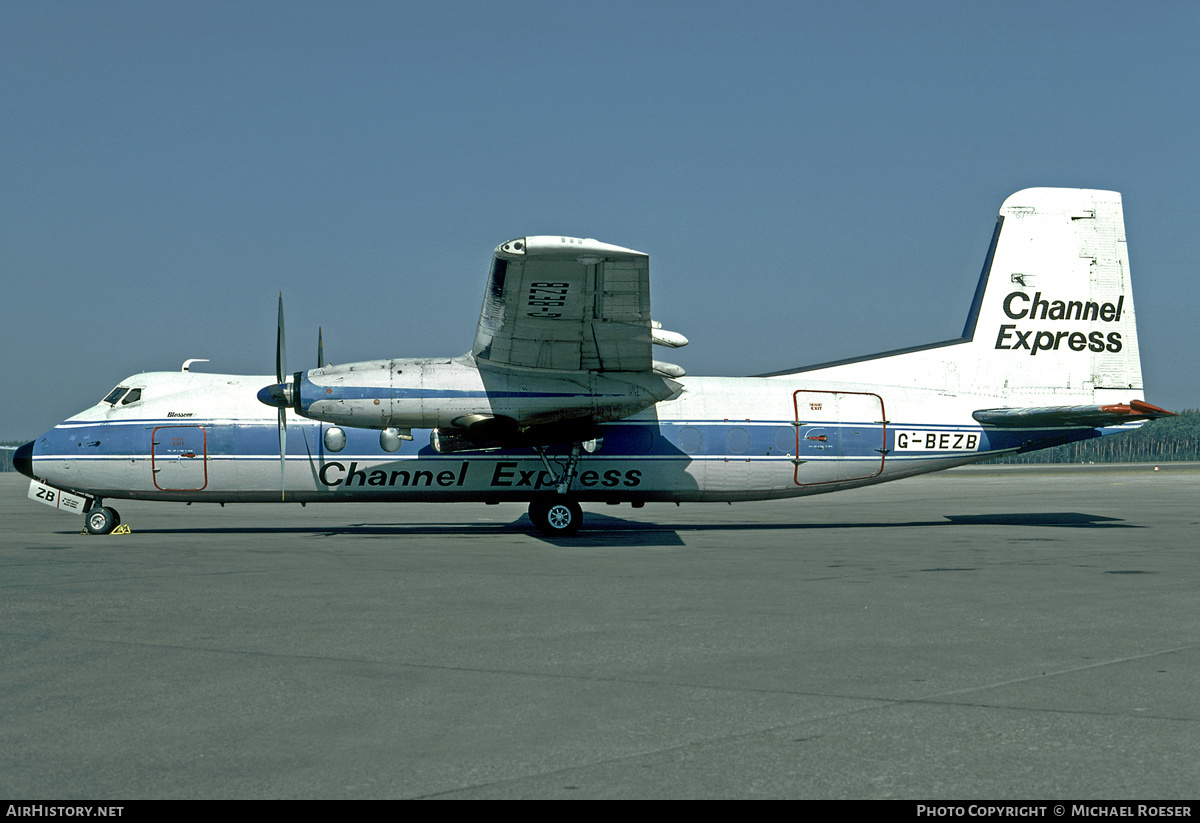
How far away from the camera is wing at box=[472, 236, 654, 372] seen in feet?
51.7

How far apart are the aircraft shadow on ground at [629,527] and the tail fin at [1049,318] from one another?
310 centimetres

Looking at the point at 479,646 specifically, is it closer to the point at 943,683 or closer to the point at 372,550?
the point at 943,683

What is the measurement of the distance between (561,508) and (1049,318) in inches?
494

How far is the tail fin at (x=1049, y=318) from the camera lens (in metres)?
23.6

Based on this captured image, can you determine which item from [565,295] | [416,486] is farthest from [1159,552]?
[416,486]

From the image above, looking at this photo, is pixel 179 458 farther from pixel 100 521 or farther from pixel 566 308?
pixel 566 308

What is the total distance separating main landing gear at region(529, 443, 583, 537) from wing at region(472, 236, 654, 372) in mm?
2558

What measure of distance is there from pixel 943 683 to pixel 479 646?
3869 mm

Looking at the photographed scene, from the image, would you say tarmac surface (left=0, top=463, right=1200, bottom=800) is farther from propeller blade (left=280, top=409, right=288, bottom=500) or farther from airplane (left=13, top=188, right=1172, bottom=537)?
propeller blade (left=280, top=409, right=288, bottom=500)

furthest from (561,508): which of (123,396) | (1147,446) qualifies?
(1147,446)

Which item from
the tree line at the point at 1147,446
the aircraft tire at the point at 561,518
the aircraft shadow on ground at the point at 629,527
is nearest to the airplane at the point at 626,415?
the aircraft tire at the point at 561,518

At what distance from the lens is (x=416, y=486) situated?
22.2 m

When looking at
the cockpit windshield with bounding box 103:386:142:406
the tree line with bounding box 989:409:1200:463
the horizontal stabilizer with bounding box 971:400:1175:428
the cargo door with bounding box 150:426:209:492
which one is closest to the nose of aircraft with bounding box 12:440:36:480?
the cockpit windshield with bounding box 103:386:142:406

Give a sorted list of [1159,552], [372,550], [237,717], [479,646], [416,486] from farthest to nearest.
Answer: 1. [416,486]
2. [372,550]
3. [1159,552]
4. [479,646]
5. [237,717]
